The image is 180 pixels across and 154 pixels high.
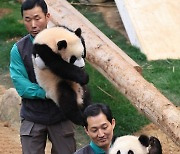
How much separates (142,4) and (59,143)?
5.96 metres

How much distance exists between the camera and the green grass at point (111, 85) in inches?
267

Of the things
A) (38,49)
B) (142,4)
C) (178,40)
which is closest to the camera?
(38,49)

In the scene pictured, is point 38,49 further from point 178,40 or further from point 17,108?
point 178,40

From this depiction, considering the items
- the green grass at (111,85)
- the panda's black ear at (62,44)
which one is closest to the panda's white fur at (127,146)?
the panda's black ear at (62,44)

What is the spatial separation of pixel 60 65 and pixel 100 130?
0.72m

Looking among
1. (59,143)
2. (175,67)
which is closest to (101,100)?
(175,67)

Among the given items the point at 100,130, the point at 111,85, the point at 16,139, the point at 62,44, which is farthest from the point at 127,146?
the point at 111,85

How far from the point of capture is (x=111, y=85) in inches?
302

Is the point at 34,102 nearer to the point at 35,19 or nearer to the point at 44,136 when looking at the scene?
the point at 44,136

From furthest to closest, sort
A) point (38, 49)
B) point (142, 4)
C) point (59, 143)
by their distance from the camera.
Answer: point (142, 4)
point (59, 143)
point (38, 49)

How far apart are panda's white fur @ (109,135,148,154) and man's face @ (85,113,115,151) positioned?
61 millimetres

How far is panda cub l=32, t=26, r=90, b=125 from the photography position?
4.17 meters

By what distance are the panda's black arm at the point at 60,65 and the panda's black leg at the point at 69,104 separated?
17 centimetres

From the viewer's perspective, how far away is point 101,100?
7219 mm
